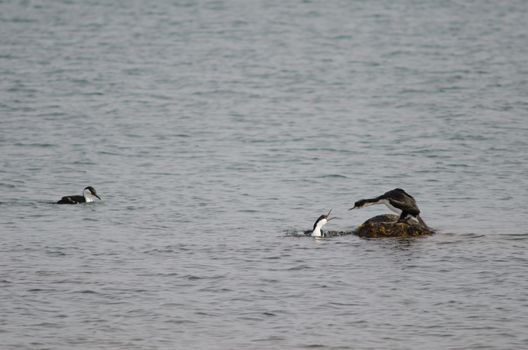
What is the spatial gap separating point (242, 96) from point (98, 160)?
16782mm

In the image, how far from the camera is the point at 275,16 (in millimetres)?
82125

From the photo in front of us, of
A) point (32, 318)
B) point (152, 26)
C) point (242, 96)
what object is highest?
point (152, 26)

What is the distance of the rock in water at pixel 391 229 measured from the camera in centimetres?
2188

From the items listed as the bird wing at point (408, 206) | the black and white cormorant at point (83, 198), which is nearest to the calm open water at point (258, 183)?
the black and white cormorant at point (83, 198)

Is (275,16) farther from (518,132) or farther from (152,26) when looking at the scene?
(518,132)

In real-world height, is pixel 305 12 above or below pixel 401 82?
above

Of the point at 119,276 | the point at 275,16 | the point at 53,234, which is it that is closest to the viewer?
the point at 119,276

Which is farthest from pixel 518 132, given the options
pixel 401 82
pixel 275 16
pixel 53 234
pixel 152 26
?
pixel 275 16

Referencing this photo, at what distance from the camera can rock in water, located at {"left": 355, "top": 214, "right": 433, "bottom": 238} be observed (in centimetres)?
2188

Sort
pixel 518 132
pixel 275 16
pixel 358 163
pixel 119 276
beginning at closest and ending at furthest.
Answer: pixel 119 276, pixel 358 163, pixel 518 132, pixel 275 16

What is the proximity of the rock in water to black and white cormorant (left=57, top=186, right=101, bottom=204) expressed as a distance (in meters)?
7.66

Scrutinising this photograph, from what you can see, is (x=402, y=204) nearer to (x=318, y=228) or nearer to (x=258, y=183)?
(x=318, y=228)

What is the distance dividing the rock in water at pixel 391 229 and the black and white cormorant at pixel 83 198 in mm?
7658

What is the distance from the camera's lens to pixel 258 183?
98.9ft
